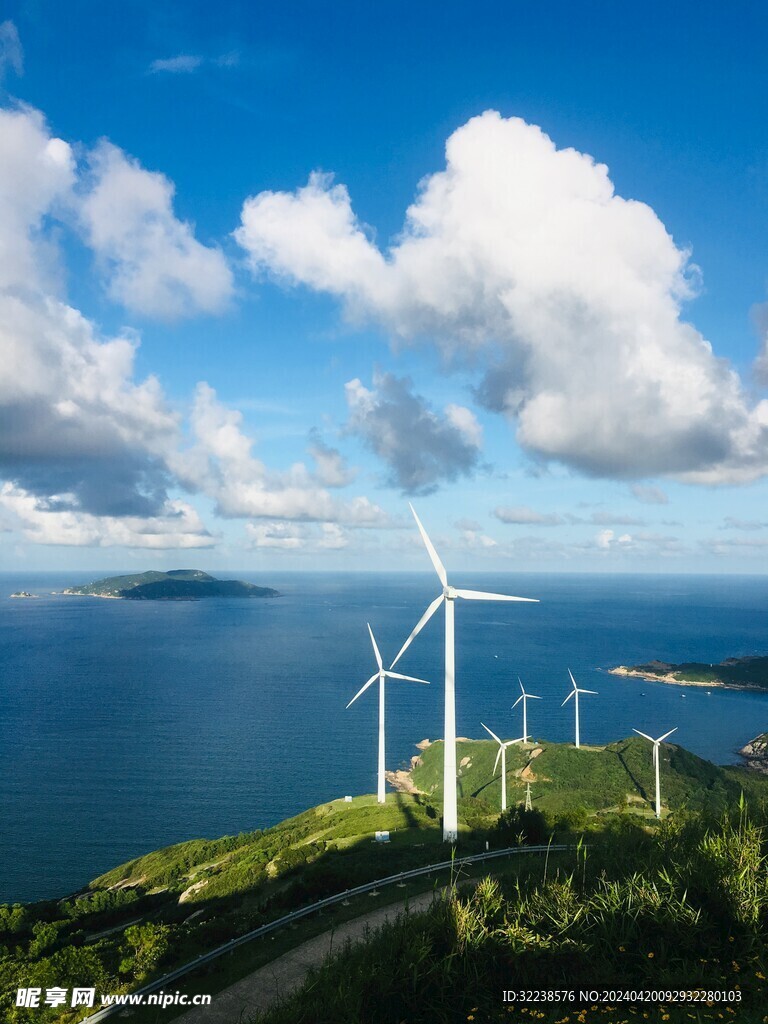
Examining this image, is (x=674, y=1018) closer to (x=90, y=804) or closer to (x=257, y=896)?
(x=257, y=896)

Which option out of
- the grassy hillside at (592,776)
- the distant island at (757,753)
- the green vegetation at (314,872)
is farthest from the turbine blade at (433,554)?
the distant island at (757,753)

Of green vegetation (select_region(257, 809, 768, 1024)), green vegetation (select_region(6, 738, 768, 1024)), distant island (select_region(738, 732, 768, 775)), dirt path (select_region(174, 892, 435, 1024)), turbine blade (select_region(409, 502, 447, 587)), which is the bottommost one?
distant island (select_region(738, 732, 768, 775))

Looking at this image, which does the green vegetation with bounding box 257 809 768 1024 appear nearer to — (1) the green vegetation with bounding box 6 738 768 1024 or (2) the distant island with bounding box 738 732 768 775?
(1) the green vegetation with bounding box 6 738 768 1024

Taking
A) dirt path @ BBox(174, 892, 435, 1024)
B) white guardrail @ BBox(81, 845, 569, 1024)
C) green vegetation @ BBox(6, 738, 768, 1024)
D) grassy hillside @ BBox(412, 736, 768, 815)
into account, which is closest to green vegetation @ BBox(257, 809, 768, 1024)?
green vegetation @ BBox(6, 738, 768, 1024)

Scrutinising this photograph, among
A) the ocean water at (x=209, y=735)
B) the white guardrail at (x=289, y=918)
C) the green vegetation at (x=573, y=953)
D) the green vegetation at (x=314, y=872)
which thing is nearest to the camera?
the green vegetation at (x=573, y=953)

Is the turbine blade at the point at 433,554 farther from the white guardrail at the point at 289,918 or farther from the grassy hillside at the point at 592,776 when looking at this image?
the grassy hillside at the point at 592,776

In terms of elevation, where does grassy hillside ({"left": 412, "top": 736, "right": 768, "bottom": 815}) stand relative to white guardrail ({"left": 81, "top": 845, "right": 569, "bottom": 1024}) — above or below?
below

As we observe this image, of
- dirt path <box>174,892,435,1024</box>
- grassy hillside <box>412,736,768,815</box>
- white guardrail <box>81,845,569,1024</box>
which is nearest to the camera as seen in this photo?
dirt path <box>174,892,435,1024</box>

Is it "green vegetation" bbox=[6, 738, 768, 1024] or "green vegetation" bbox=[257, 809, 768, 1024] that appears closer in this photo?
"green vegetation" bbox=[257, 809, 768, 1024]
